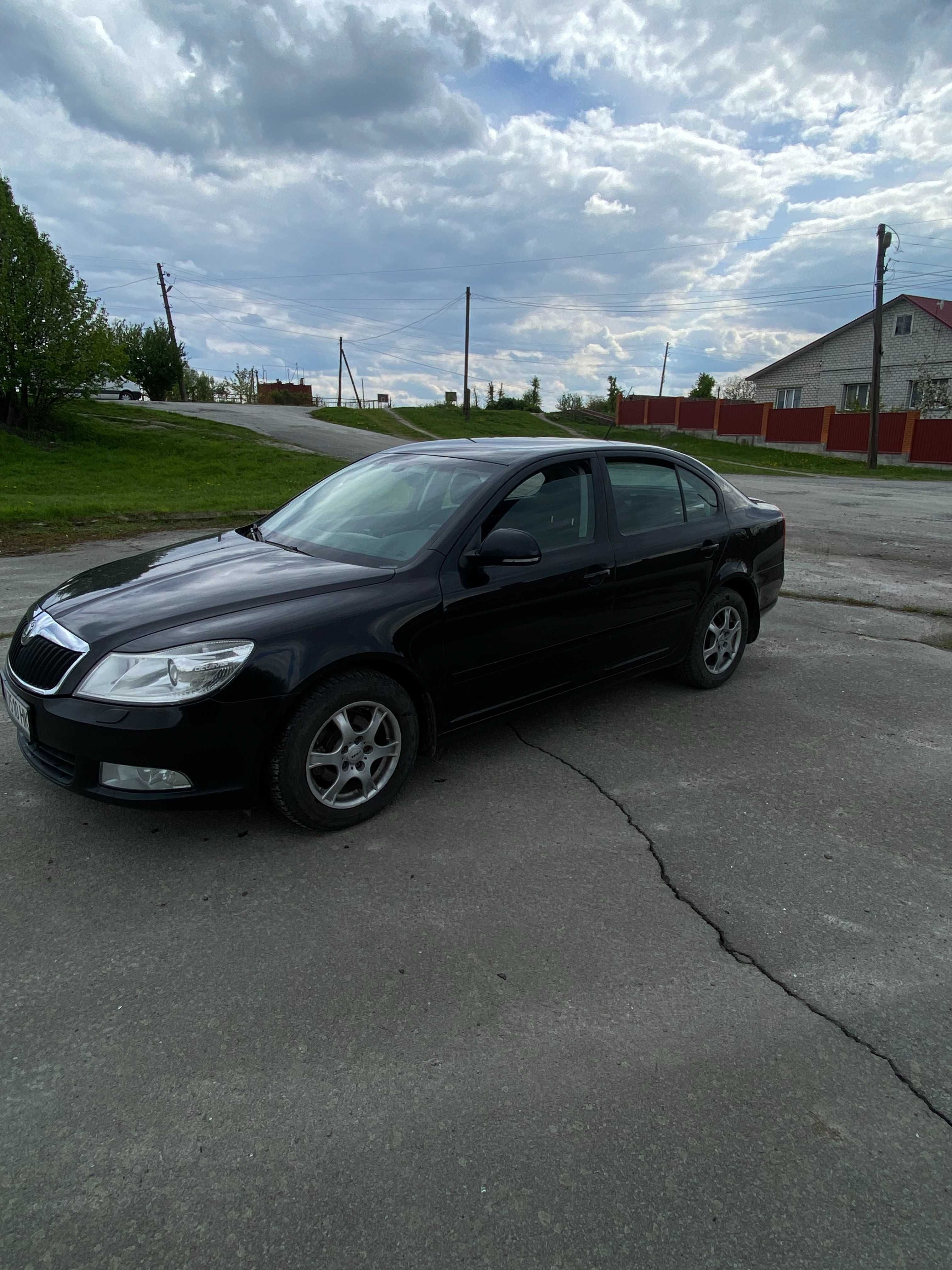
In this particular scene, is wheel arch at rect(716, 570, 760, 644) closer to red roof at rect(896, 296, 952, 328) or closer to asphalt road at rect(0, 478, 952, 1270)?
asphalt road at rect(0, 478, 952, 1270)

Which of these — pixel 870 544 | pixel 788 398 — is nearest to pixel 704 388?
pixel 788 398

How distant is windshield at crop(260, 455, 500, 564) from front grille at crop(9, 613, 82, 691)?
123 centimetres

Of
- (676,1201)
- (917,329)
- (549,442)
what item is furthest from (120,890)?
(917,329)

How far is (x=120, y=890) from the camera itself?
2.94 m

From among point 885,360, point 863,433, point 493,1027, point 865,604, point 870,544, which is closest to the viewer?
point 493,1027

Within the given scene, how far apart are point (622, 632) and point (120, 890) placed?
108 inches

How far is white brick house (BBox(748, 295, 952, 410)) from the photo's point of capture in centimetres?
4166

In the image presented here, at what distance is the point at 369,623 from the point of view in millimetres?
3336

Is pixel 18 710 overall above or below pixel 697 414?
below

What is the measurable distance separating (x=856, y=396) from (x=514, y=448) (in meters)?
47.2

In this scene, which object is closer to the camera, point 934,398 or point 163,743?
point 163,743

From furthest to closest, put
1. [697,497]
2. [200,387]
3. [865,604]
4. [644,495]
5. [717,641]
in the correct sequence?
[200,387], [865,604], [717,641], [697,497], [644,495]

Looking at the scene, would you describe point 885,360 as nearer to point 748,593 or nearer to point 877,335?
point 877,335

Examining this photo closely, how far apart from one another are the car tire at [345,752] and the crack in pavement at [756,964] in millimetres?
1003
